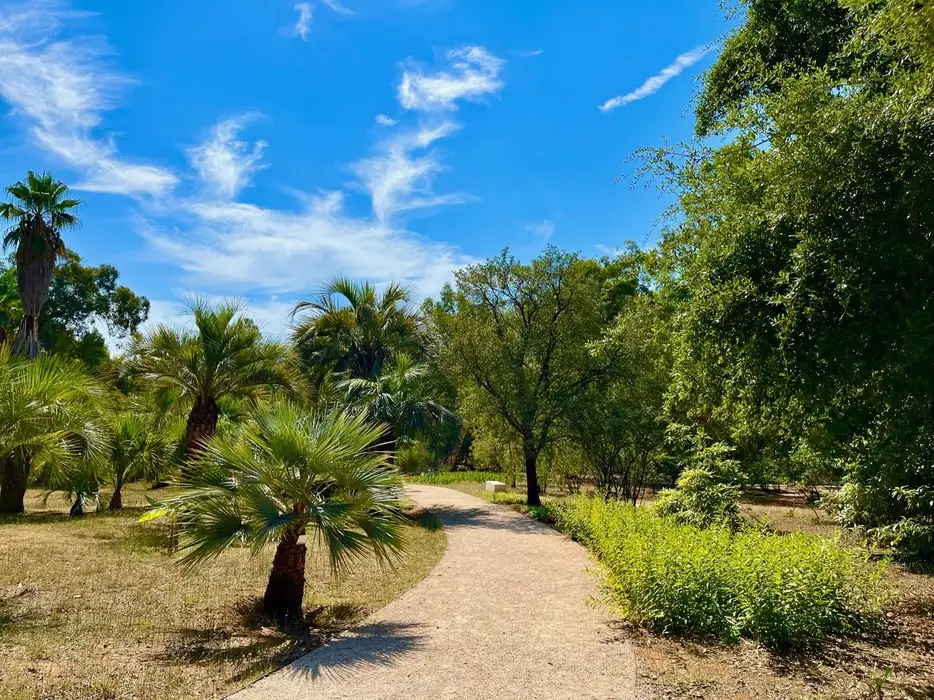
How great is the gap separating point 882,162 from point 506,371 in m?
14.2

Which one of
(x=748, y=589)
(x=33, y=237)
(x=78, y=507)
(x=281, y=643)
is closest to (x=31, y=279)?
(x=33, y=237)

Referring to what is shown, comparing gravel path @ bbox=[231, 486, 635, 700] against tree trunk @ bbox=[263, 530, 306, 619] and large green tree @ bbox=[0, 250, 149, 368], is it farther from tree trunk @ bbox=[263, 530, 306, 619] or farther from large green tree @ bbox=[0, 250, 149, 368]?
large green tree @ bbox=[0, 250, 149, 368]

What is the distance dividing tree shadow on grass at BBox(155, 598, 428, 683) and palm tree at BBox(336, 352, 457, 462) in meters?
10.3

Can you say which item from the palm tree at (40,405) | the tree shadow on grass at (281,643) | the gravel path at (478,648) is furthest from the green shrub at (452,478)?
the tree shadow on grass at (281,643)

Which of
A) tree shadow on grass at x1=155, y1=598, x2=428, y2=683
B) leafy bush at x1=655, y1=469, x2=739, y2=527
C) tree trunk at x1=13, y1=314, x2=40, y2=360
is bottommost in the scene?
tree shadow on grass at x1=155, y1=598, x2=428, y2=683

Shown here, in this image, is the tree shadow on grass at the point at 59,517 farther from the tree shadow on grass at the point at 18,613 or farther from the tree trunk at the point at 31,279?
the tree shadow on grass at the point at 18,613

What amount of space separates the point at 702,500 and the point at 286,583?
28.5 feet

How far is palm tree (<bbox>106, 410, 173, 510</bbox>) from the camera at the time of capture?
606 inches

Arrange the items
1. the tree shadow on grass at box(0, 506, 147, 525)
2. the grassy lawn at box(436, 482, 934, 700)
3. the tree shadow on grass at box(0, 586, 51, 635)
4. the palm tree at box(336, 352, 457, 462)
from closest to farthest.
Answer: the grassy lawn at box(436, 482, 934, 700) → the tree shadow on grass at box(0, 586, 51, 635) → the tree shadow on grass at box(0, 506, 147, 525) → the palm tree at box(336, 352, 457, 462)

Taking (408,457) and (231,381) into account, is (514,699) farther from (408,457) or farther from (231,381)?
(408,457)

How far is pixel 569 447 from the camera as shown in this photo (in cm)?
2027

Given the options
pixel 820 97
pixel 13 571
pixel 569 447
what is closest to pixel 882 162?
pixel 820 97

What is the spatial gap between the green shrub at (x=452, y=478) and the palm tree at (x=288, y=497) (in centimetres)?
2365

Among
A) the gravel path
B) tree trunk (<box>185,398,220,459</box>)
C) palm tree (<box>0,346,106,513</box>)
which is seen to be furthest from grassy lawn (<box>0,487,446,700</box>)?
tree trunk (<box>185,398,220,459</box>)
